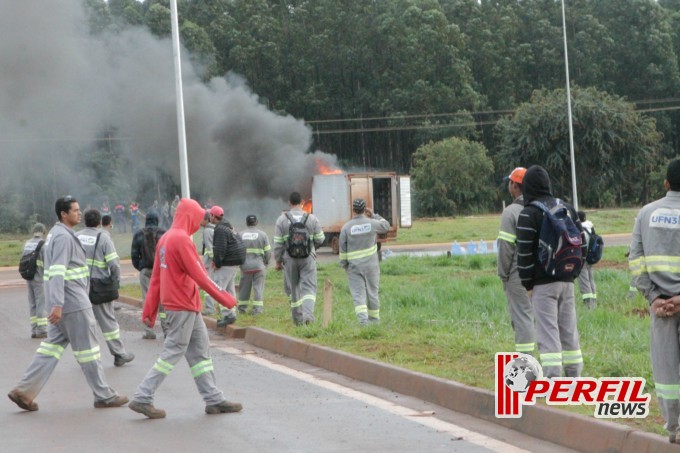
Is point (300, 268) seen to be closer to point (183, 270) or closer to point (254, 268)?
point (254, 268)

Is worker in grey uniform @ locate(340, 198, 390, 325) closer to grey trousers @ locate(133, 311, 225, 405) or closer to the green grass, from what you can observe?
the green grass

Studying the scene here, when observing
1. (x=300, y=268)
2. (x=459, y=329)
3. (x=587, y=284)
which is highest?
(x=300, y=268)

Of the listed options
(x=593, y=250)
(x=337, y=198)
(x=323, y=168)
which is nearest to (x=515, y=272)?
(x=593, y=250)

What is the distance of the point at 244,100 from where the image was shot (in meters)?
49.5

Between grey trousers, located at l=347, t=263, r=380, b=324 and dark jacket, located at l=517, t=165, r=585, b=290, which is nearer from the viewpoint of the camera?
dark jacket, located at l=517, t=165, r=585, b=290

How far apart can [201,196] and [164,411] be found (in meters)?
39.7

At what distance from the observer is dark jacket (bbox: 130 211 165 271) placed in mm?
15031

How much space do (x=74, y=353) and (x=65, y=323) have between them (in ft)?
0.95

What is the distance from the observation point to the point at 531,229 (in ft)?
26.9

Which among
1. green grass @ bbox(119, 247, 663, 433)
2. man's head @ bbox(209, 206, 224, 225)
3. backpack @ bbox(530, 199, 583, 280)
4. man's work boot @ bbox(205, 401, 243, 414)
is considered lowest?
man's work boot @ bbox(205, 401, 243, 414)

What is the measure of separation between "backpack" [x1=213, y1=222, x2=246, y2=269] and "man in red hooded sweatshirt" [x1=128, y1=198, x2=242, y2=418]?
6089 mm

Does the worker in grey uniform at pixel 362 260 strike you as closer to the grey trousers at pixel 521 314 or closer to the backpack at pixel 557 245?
the grey trousers at pixel 521 314

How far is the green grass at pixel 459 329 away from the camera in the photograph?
9844mm

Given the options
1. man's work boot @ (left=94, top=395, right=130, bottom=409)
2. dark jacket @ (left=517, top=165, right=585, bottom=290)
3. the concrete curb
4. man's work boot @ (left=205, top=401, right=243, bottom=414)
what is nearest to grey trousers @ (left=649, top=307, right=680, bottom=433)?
the concrete curb
